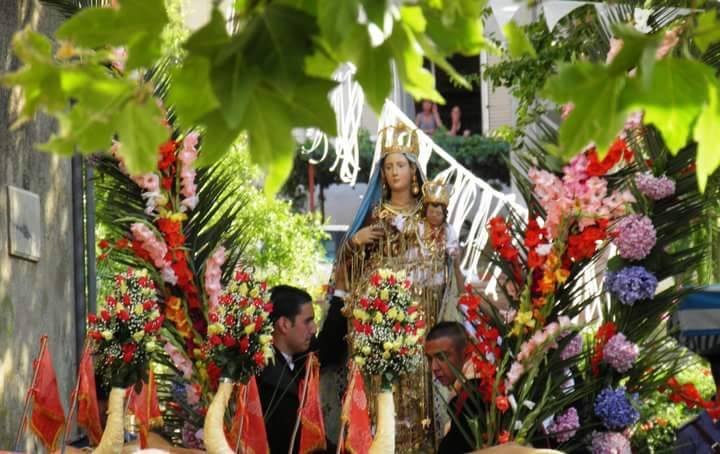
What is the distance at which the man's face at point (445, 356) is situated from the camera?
7547 mm

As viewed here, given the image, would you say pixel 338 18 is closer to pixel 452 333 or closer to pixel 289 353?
pixel 452 333

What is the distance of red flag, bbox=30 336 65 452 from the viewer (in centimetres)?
659

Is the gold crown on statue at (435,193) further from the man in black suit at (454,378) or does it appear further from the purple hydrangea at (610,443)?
the purple hydrangea at (610,443)

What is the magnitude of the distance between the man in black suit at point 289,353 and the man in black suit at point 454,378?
607mm

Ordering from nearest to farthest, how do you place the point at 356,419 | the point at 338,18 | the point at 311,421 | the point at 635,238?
the point at 338,18
the point at 356,419
the point at 311,421
the point at 635,238

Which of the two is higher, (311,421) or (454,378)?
(454,378)

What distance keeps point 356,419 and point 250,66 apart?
397cm

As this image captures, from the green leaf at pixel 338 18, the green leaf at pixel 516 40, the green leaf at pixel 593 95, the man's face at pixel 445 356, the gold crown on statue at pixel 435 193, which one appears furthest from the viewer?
the gold crown on statue at pixel 435 193

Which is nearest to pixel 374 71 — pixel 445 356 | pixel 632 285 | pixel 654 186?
pixel 445 356

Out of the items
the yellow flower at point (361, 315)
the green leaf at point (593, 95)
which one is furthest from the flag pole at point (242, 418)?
the green leaf at point (593, 95)

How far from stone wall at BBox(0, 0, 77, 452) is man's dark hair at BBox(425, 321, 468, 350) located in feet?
6.90

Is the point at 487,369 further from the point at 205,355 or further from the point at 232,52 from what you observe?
the point at 232,52

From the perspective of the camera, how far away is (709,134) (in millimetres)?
2646

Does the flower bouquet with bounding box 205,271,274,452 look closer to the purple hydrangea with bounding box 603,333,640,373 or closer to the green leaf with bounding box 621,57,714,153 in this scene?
the purple hydrangea with bounding box 603,333,640,373
